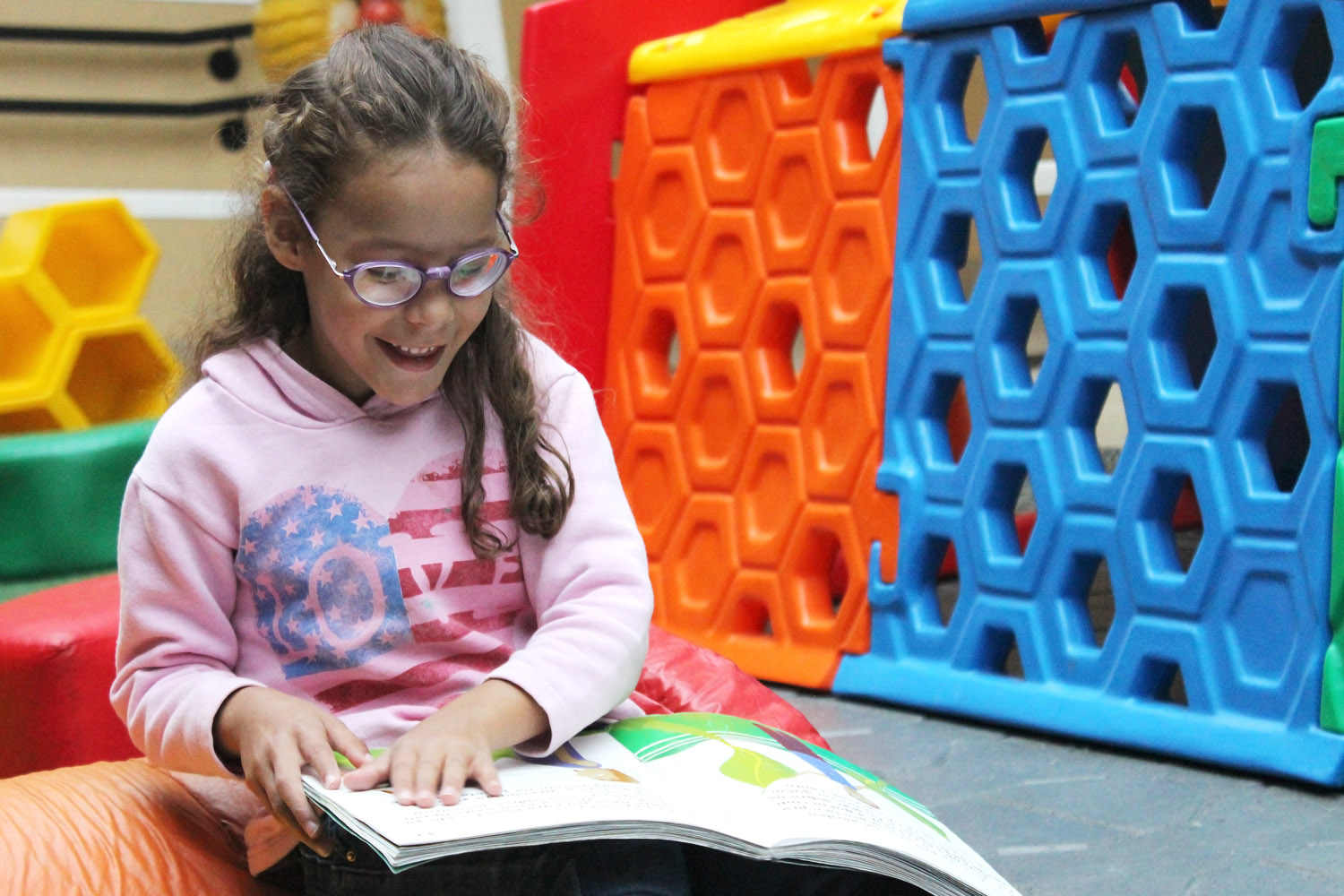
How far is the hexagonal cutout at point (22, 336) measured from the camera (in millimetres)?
2002

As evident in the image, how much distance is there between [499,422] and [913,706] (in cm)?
92

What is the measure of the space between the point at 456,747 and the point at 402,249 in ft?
0.99

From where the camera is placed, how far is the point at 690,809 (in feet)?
2.53

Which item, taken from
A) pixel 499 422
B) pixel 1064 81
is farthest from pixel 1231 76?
pixel 499 422

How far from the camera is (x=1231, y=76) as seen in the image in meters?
1.45

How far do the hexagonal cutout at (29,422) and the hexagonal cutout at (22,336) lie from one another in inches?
2.1

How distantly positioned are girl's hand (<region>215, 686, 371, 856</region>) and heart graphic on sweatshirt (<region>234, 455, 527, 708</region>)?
0.08m

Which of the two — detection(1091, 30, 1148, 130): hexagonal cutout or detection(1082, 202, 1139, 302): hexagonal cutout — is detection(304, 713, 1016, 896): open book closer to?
detection(1082, 202, 1139, 302): hexagonal cutout

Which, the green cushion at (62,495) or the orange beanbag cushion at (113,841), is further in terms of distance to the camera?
the green cushion at (62,495)

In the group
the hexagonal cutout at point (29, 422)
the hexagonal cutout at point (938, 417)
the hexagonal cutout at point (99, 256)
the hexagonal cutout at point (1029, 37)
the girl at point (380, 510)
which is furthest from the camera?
the hexagonal cutout at point (99, 256)

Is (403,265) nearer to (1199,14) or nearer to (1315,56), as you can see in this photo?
(1199,14)

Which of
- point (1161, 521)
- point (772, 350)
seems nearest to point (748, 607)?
point (772, 350)

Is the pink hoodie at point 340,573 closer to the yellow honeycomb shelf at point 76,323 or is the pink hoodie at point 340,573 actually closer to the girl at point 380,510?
the girl at point 380,510

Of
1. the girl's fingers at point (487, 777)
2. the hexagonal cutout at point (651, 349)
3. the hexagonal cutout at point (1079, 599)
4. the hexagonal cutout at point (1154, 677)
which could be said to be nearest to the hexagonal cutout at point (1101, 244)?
the hexagonal cutout at point (1079, 599)
